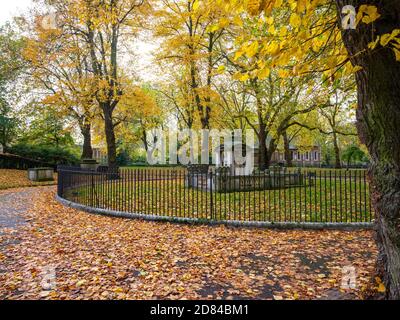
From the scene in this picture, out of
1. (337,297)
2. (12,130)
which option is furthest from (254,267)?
(12,130)

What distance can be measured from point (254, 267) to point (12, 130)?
30.7 metres

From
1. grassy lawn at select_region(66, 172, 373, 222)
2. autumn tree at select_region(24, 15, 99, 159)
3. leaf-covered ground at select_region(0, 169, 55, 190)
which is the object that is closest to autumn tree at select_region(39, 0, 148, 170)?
autumn tree at select_region(24, 15, 99, 159)

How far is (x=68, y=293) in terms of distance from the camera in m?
3.63

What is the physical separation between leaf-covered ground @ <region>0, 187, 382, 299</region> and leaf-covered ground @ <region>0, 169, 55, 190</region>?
12.5m

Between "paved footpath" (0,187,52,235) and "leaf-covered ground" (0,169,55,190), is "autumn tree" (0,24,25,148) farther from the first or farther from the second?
"paved footpath" (0,187,52,235)

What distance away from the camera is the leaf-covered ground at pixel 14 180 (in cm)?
1761

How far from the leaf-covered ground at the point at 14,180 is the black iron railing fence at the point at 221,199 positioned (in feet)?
25.9

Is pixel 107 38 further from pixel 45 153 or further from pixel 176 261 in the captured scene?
pixel 176 261

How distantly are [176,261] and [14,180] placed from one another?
19.5 metres

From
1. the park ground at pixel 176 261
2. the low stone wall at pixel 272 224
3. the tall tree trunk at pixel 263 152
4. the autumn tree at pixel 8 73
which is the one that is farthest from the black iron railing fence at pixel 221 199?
the autumn tree at pixel 8 73

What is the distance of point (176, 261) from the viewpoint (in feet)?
15.7

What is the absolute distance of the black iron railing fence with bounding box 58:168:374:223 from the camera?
25.7ft

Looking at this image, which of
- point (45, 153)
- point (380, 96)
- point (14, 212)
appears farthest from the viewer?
point (45, 153)

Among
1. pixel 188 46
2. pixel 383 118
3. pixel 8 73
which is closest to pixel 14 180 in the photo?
pixel 8 73
